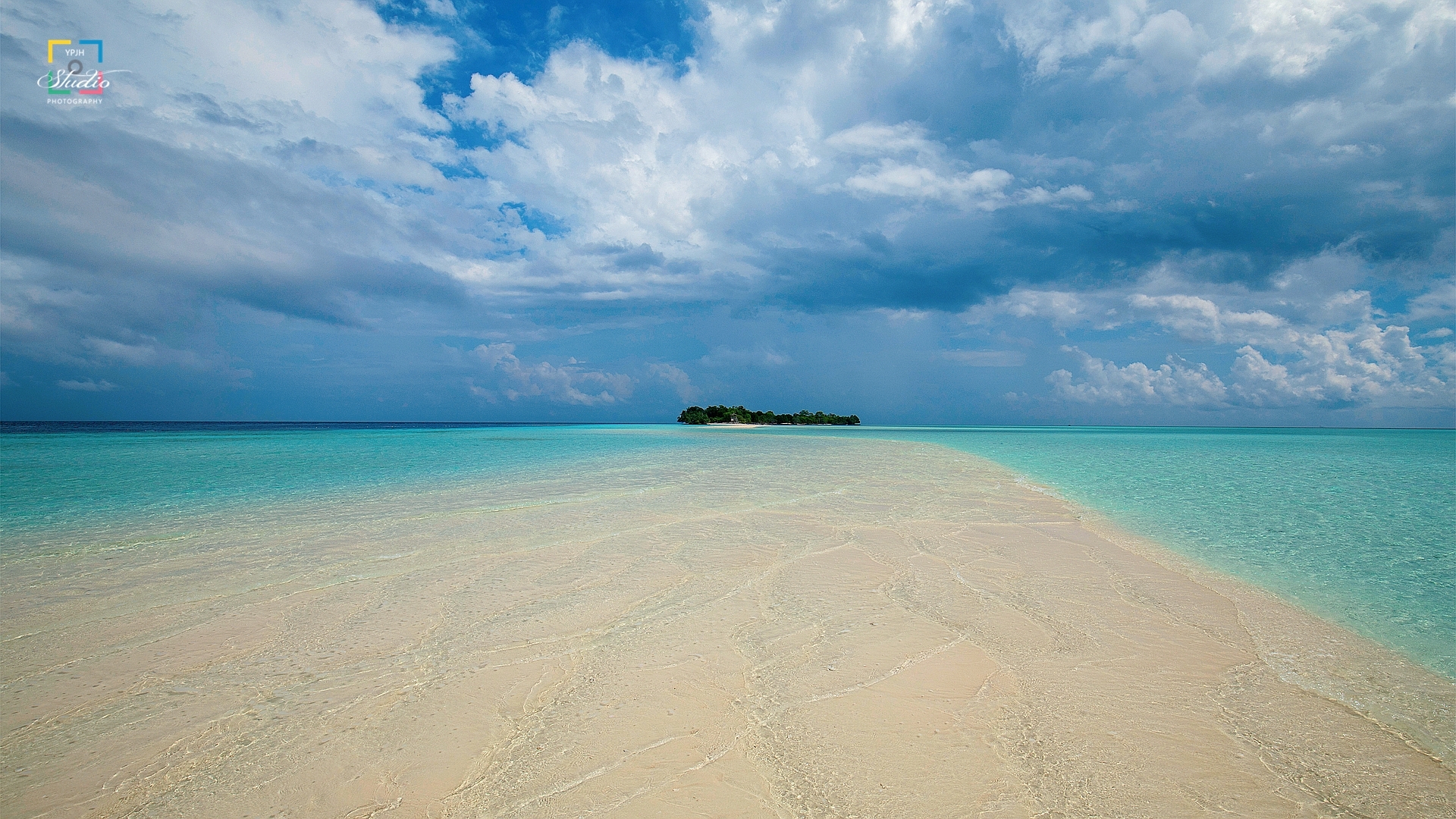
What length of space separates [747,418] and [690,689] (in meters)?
109

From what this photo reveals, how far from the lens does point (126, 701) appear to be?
146 inches

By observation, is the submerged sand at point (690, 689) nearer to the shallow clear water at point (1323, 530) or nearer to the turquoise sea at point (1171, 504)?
the shallow clear water at point (1323, 530)

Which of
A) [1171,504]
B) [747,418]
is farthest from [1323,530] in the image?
[747,418]

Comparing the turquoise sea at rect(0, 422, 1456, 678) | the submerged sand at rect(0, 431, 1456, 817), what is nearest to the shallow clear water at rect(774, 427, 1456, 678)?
the turquoise sea at rect(0, 422, 1456, 678)

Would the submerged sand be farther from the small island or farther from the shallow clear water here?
the small island

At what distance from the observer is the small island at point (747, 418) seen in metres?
108

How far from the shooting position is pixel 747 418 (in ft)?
370

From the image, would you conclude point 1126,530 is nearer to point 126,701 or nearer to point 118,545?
point 126,701

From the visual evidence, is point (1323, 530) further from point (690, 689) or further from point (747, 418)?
point (747, 418)

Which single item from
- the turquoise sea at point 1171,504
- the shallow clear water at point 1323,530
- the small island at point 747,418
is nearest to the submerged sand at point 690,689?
the shallow clear water at point 1323,530

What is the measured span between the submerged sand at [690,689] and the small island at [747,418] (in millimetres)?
100411

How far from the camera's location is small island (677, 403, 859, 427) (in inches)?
4264

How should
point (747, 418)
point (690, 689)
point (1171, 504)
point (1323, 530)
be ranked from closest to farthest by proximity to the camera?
1. point (690, 689)
2. point (1323, 530)
3. point (1171, 504)
4. point (747, 418)

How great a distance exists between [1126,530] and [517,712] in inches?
397
